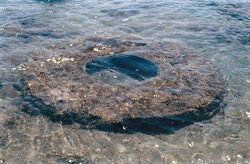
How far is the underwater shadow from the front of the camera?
169 inches

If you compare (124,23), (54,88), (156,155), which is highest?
(124,23)

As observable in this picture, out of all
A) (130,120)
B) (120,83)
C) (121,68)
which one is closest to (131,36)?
(121,68)

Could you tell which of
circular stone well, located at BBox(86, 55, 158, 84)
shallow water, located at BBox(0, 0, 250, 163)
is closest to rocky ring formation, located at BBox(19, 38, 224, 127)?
circular stone well, located at BBox(86, 55, 158, 84)

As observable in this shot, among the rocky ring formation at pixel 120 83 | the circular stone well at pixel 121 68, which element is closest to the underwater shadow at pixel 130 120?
the rocky ring formation at pixel 120 83

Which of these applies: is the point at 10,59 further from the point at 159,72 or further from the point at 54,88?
the point at 159,72

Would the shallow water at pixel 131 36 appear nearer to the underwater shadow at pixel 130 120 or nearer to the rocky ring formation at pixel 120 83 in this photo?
the underwater shadow at pixel 130 120

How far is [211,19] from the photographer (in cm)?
967

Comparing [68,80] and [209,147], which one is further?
[68,80]

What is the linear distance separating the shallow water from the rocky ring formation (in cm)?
32

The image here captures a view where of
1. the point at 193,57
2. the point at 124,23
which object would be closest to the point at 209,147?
the point at 193,57

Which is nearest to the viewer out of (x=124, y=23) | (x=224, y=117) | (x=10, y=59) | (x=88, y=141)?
(x=88, y=141)

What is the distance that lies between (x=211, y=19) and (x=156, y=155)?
316 inches

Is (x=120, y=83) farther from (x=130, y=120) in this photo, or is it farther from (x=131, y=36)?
(x=131, y=36)

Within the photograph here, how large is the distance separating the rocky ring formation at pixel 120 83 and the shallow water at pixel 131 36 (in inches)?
12.6
